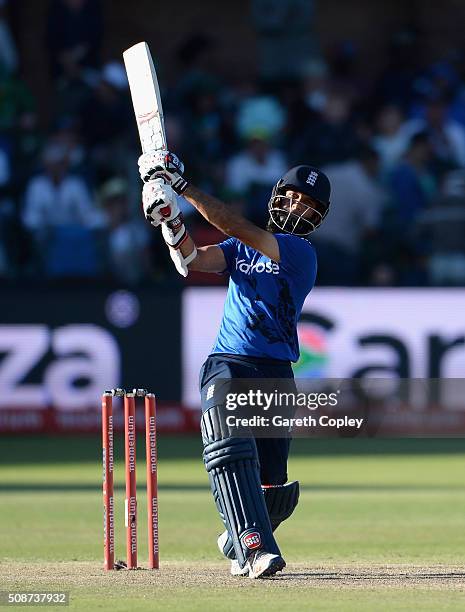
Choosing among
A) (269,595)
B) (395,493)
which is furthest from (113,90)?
(269,595)

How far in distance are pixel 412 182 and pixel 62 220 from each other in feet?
12.8

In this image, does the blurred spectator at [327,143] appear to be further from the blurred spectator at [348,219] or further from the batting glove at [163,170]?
the batting glove at [163,170]

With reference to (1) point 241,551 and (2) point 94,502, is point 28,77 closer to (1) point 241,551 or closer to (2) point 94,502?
(2) point 94,502

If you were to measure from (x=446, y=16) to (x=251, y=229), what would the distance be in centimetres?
1428

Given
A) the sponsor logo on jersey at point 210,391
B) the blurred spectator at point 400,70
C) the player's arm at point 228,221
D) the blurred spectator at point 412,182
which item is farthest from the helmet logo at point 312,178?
the blurred spectator at point 400,70

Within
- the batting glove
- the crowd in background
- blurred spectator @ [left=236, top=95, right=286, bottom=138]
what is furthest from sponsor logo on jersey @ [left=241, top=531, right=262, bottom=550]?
blurred spectator @ [left=236, top=95, right=286, bottom=138]

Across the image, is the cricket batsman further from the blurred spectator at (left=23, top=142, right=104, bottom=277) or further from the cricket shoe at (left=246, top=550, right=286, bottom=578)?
the blurred spectator at (left=23, top=142, right=104, bottom=277)

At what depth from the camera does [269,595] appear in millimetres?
6461

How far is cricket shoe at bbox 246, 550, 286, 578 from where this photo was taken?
6.76 metres

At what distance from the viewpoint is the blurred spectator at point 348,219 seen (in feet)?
51.8

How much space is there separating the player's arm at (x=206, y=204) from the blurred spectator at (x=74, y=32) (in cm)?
1131

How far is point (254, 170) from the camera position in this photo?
1680cm

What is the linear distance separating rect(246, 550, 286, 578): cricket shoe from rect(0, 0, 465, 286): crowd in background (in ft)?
27.7

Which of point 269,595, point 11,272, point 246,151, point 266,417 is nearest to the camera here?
point 269,595
